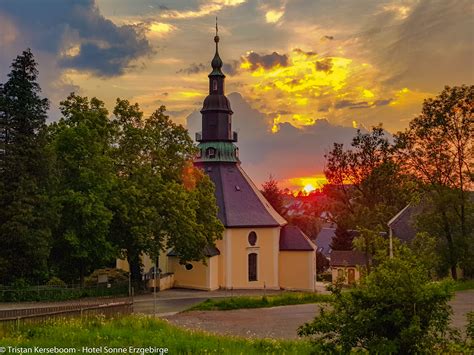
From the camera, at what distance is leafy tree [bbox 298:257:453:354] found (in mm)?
9477

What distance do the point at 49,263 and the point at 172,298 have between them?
25.8ft

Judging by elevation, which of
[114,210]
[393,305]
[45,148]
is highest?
[45,148]

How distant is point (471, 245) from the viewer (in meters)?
33.2

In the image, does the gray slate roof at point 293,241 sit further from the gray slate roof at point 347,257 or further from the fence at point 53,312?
the fence at point 53,312

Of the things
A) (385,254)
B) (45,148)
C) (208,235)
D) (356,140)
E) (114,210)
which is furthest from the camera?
(356,140)

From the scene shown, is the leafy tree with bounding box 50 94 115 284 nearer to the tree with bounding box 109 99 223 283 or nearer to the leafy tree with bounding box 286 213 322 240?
the tree with bounding box 109 99 223 283

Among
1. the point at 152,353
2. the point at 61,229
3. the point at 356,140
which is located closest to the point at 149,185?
the point at 61,229

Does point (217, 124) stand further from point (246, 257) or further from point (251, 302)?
point (251, 302)

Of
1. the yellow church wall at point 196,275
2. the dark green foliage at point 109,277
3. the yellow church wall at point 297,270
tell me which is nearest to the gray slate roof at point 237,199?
the yellow church wall at point 297,270

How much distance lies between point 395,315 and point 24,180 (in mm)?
24919

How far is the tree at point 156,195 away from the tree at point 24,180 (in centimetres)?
423

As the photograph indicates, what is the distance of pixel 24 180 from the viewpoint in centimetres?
2959

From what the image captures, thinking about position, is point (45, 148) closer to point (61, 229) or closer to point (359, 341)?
point (61, 229)

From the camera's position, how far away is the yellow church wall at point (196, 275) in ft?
131
